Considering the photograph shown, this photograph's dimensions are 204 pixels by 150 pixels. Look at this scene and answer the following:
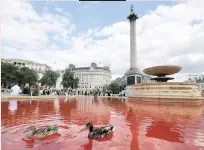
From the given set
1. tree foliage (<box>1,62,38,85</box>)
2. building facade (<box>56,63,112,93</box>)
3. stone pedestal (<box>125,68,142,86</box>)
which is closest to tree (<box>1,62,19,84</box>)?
tree foliage (<box>1,62,38,85</box>)

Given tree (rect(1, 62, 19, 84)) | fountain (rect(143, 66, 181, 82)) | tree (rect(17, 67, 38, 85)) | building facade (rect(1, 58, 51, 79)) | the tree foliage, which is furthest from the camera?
building facade (rect(1, 58, 51, 79))

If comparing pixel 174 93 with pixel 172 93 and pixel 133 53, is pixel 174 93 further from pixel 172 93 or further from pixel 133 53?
pixel 133 53

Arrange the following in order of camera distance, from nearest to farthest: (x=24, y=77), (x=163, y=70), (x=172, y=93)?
(x=172, y=93)
(x=163, y=70)
(x=24, y=77)

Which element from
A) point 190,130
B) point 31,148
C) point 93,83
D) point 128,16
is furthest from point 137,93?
point 93,83

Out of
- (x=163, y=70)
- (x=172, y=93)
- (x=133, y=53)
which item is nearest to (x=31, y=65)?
(x=133, y=53)

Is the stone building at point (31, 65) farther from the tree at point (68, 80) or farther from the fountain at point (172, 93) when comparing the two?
the fountain at point (172, 93)

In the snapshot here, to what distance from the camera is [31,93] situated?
2355 cm

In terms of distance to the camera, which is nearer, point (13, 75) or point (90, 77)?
point (13, 75)

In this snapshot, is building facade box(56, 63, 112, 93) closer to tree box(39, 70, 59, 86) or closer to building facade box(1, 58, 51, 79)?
building facade box(1, 58, 51, 79)

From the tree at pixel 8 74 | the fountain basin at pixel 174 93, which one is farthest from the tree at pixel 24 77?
the fountain basin at pixel 174 93

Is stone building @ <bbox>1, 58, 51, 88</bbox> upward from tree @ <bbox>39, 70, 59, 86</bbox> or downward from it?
upward

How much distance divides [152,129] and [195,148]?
2.17 meters

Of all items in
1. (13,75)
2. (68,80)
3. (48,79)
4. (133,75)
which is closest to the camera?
(13,75)

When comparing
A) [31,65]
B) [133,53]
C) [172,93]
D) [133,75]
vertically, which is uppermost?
[31,65]
